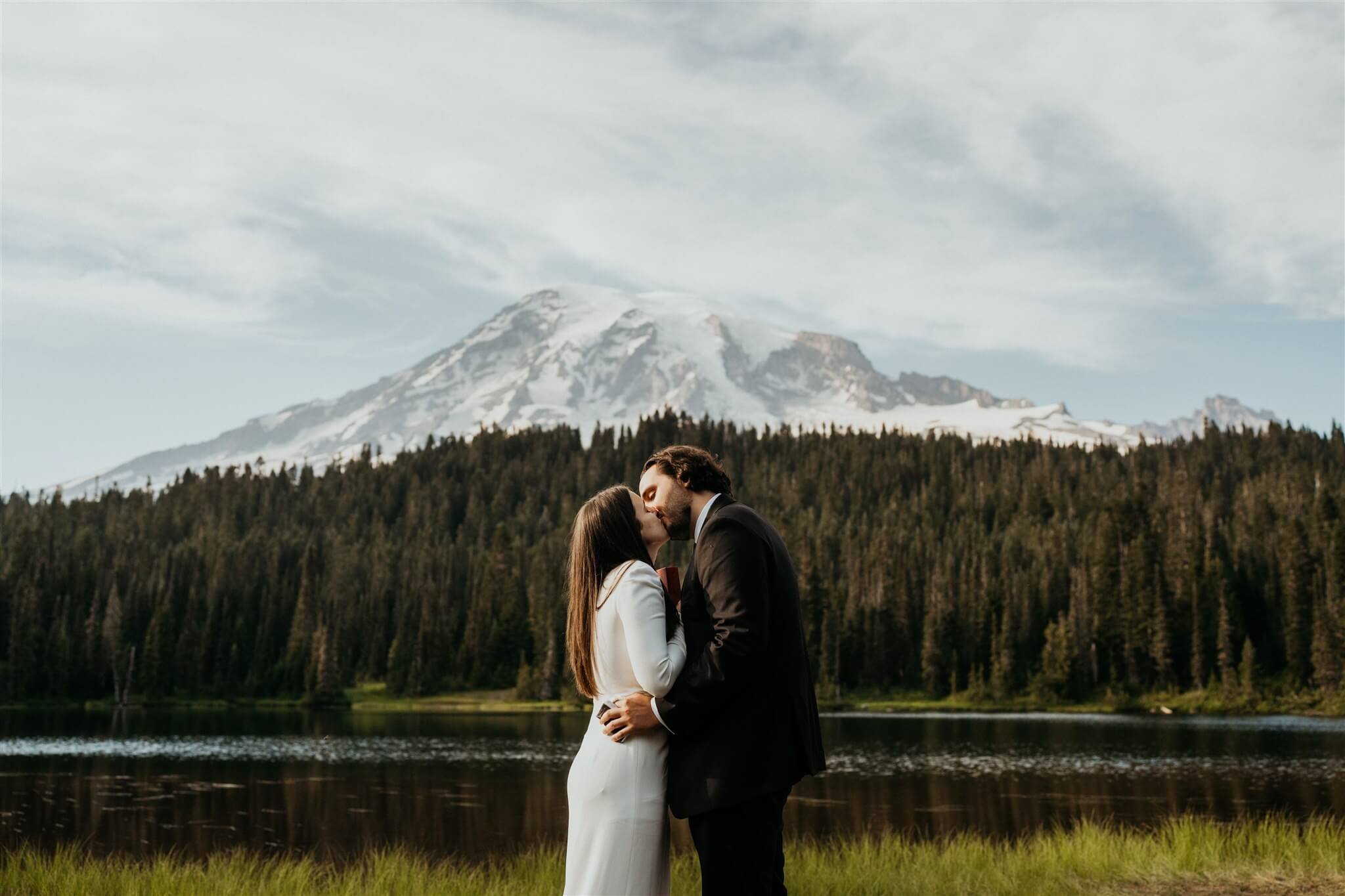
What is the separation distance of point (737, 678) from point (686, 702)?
12.1 inches

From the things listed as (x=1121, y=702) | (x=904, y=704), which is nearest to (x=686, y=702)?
(x=1121, y=702)

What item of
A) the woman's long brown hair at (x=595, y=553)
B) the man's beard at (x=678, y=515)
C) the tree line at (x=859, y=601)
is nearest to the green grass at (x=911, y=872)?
the woman's long brown hair at (x=595, y=553)

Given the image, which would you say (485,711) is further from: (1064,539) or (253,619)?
(1064,539)

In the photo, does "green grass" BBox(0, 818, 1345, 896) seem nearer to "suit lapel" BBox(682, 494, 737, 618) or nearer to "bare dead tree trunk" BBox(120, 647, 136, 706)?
"suit lapel" BBox(682, 494, 737, 618)

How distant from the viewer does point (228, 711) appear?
11119 cm

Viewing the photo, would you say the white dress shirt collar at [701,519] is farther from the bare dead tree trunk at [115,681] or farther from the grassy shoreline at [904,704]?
the bare dead tree trunk at [115,681]

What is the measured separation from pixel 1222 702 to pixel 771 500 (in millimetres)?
96818

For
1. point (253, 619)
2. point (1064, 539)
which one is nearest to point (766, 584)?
point (1064, 539)

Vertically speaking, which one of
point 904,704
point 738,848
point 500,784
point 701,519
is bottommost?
point 904,704

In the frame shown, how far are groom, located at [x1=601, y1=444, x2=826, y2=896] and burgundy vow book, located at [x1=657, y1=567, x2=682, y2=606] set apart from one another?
0.37 m

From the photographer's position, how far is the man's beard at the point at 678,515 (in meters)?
7.34

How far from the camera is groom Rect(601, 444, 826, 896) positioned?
6812 millimetres

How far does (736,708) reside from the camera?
7.00 m

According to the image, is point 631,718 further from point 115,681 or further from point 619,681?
point 115,681
